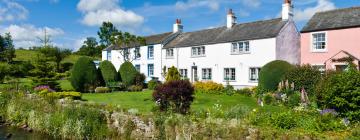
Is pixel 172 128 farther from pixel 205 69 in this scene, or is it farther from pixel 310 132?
pixel 205 69

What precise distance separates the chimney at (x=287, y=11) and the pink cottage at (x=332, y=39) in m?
2.22

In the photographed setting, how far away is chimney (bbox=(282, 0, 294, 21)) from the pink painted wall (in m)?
2.93

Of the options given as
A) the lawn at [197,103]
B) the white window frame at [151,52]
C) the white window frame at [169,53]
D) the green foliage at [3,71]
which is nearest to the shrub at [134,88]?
the lawn at [197,103]

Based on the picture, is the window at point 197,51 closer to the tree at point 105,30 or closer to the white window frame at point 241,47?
the white window frame at point 241,47

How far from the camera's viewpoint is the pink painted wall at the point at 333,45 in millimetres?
26672

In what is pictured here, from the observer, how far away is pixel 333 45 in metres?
28.0

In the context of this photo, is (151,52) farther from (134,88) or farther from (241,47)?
(241,47)

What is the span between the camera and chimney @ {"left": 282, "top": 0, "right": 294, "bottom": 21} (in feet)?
106

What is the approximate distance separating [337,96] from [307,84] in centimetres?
1058

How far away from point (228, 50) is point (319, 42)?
8862 mm

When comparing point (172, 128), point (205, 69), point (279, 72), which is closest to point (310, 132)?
point (172, 128)

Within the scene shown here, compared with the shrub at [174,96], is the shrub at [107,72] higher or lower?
higher

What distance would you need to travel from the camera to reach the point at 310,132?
10.3 m

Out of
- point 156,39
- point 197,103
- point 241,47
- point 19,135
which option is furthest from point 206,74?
point 19,135
